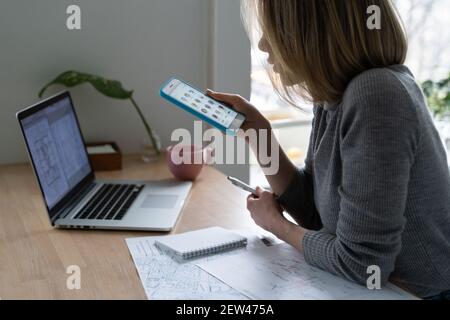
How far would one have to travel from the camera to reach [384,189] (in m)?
0.81

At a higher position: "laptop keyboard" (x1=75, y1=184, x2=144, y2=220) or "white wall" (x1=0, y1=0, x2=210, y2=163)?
"white wall" (x1=0, y1=0, x2=210, y2=163)

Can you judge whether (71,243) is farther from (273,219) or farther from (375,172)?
(375,172)

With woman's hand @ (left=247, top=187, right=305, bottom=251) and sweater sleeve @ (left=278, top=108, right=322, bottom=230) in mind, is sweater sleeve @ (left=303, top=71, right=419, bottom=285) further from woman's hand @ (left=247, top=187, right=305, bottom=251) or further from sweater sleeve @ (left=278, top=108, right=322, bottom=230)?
sweater sleeve @ (left=278, top=108, right=322, bottom=230)

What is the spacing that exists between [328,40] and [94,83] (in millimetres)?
810

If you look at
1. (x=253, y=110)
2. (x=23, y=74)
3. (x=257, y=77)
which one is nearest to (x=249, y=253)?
(x=253, y=110)

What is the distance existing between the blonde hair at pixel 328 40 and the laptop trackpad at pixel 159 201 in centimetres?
45

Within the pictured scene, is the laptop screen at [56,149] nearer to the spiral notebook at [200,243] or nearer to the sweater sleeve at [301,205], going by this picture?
the spiral notebook at [200,243]

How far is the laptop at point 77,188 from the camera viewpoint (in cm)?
112

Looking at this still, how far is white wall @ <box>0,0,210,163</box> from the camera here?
1.51 metres

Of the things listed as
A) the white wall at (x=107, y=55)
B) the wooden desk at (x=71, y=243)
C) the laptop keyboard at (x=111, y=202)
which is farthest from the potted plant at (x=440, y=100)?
the laptop keyboard at (x=111, y=202)

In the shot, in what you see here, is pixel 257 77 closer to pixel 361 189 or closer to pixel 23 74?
pixel 23 74

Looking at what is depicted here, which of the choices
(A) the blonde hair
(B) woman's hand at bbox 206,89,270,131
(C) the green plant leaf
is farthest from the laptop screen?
(A) the blonde hair

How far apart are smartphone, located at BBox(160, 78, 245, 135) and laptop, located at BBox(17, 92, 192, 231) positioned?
223 mm
